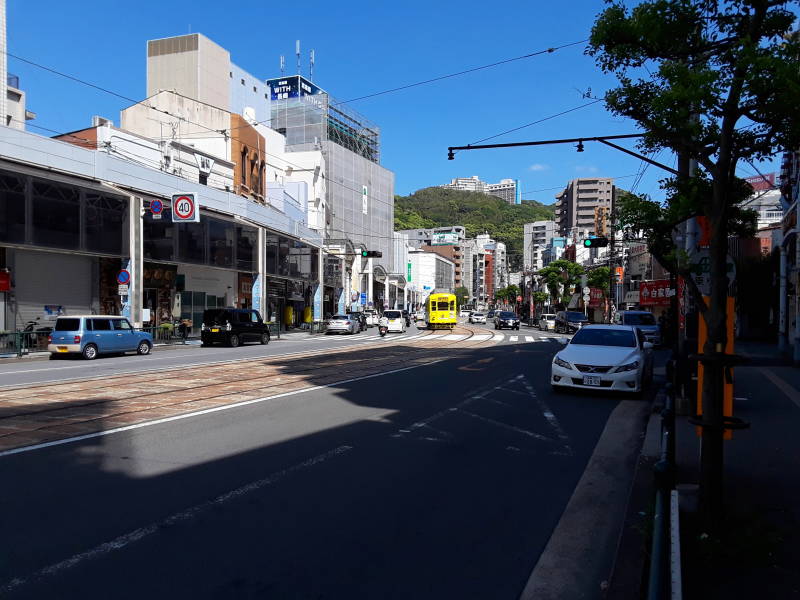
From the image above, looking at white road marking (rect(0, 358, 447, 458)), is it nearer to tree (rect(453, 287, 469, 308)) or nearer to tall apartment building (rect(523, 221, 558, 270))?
tree (rect(453, 287, 469, 308))

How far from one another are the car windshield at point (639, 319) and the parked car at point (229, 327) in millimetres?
19511

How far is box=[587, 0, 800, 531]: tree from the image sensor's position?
191 inches

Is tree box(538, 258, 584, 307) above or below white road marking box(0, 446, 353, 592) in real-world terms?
above

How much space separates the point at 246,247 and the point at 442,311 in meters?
19.0

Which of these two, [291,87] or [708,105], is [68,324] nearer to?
[708,105]

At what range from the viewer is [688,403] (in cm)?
1077

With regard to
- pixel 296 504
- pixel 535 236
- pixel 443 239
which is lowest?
pixel 296 504

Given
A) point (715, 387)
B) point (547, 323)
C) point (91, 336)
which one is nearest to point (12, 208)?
point (91, 336)

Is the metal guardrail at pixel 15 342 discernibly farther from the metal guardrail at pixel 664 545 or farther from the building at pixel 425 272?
the building at pixel 425 272

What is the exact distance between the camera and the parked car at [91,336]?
74.1ft

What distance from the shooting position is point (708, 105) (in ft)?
16.3

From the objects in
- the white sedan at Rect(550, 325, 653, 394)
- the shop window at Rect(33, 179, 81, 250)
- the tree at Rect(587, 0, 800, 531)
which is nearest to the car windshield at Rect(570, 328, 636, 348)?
the white sedan at Rect(550, 325, 653, 394)

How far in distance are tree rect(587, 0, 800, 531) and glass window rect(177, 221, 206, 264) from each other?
32.2 metres

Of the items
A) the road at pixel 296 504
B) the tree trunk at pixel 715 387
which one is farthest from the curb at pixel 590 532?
the tree trunk at pixel 715 387
